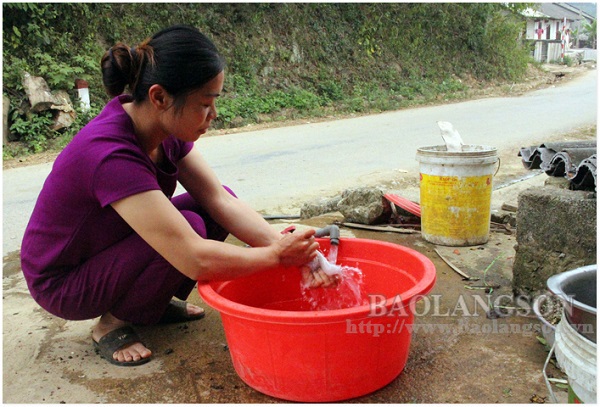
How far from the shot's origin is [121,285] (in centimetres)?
190

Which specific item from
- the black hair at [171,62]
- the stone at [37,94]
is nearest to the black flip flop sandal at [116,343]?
the black hair at [171,62]

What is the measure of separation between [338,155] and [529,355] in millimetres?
4521

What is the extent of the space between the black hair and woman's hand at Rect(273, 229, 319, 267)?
1.74 ft

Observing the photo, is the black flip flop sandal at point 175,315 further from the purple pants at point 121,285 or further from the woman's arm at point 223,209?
the woman's arm at point 223,209

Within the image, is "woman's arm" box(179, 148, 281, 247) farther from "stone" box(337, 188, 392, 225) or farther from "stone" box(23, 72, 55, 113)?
"stone" box(23, 72, 55, 113)

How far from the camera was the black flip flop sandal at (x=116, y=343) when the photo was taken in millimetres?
1956

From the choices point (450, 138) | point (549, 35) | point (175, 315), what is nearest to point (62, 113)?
point (450, 138)

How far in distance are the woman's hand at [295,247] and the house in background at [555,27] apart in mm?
31053

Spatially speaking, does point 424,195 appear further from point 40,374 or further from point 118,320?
point 40,374

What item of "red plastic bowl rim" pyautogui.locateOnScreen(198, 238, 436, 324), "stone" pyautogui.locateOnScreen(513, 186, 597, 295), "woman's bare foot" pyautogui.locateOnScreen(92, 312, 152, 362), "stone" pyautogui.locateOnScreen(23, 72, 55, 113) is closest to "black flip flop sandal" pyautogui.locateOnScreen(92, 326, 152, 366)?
"woman's bare foot" pyautogui.locateOnScreen(92, 312, 152, 362)

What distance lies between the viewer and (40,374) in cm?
189

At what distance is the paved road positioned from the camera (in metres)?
4.77

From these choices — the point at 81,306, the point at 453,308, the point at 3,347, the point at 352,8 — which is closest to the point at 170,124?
the point at 81,306

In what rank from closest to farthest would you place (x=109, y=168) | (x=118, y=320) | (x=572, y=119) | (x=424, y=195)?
(x=109, y=168), (x=118, y=320), (x=424, y=195), (x=572, y=119)
